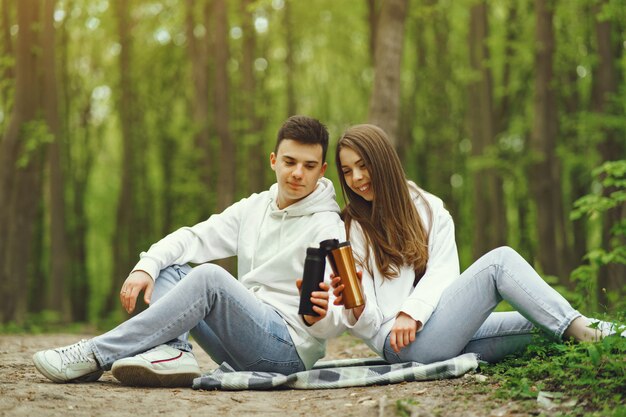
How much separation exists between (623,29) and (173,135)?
42.9 feet

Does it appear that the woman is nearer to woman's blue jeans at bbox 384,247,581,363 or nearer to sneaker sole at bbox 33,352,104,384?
woman's blue jeans at bbox 384,247,581,363

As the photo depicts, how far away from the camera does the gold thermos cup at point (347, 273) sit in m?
4.23

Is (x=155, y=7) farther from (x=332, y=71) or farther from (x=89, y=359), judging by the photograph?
(x=89, y=359)

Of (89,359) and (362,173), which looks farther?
(362,173)

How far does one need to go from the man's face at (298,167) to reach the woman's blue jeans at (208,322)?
2.35 feet

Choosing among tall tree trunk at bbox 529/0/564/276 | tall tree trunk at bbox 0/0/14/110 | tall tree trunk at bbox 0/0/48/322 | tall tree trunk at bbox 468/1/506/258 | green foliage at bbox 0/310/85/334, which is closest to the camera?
green foliage at bbox 0/310/85/334

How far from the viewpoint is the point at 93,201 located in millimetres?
28688

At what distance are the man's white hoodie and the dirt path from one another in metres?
0.44

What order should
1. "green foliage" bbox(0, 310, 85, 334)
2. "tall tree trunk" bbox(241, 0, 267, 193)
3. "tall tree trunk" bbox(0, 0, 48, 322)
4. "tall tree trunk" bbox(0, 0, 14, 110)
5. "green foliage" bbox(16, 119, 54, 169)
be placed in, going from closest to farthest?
"green foliage" bbox(0, 310, 85, 334) → "green foliage" bbox(16, 119, 54, 169) → "tall tree trunk" bbox(0, 0, 48, 322) → "tall tree trunk" bbox(0, 0, 14, 110) → "tall tree trunk" bbox(241, 0, 267, 193)

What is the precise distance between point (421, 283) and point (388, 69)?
4748 millimetres

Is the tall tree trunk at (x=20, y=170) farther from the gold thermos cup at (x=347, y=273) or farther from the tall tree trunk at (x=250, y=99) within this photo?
the gold thermos cup at (x=347, y=273)

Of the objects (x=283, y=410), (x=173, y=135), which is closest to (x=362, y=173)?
(x=283, y=410)

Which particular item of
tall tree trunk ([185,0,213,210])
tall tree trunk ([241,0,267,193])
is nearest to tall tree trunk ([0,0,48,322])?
tall tree trunk ([185,0,213,210])

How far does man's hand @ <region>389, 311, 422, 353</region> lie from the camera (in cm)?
461
